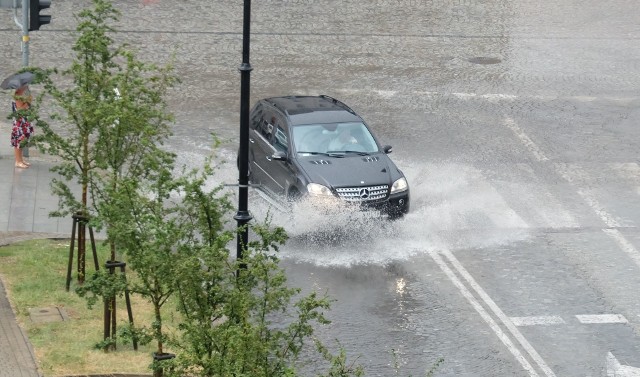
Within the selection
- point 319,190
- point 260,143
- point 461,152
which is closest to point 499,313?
point 319,190

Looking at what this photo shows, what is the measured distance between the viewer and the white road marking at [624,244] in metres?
19.4

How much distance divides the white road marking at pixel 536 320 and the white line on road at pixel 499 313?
101 millimetres

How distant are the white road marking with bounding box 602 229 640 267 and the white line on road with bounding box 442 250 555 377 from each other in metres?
2.52

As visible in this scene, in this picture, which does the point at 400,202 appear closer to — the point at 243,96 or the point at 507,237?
the point at 507,237

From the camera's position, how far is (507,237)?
66.2ft

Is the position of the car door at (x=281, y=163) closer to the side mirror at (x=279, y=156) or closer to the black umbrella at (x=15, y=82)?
the side mirror at (x=279, y=156)

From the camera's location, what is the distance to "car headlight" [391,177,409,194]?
20.2m

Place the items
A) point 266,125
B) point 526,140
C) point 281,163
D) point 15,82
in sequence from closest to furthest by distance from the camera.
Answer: point 281,163 → point 15,82 → point 266,125 → point 526,140

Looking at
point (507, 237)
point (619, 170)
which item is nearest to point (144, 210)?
point (507, 237)

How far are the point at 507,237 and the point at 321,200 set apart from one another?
287 centimetres

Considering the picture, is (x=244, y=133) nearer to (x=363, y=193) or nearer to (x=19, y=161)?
(x=363, y=193)

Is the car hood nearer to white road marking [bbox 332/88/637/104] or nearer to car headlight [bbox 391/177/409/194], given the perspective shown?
car headlight [bbox 391/177/409/194]

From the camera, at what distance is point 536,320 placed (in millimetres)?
17031

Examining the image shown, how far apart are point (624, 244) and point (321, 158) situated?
473 cm
